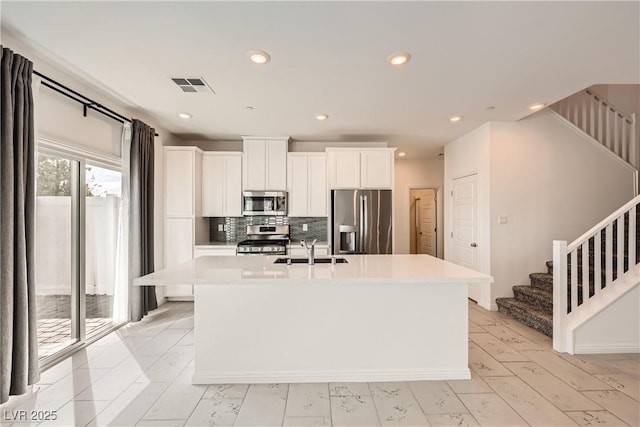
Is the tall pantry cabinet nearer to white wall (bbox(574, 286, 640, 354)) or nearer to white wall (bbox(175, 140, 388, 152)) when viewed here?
white wall (bbox(175, 140, 388, 152))

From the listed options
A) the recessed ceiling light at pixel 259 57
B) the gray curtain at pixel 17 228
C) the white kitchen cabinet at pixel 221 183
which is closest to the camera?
the gray curtain at pixel 17 228

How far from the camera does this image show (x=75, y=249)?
3.13m

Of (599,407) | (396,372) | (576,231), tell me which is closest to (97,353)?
(396,372)

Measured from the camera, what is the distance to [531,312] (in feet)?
11.9

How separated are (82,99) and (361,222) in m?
3.74

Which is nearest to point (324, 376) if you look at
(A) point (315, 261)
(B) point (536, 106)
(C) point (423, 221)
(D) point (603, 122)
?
(A) point (315, 261)

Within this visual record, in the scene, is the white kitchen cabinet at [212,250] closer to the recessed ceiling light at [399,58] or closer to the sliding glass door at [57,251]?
the sliding glass door at [57,251]

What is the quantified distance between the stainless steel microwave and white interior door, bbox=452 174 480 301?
2938 mm

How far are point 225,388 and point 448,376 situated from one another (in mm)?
1784

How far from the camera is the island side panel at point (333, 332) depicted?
2461mm

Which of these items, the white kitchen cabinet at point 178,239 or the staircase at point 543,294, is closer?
the staircase at point 543,294

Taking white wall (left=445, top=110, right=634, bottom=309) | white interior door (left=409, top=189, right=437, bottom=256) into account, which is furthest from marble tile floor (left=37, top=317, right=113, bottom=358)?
white interior door (left=409, top=189, right=437, bottom=256)

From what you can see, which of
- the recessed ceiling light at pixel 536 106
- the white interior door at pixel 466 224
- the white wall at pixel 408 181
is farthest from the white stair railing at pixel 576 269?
the white wall at pixel 408 181

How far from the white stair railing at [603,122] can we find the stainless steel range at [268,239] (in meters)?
4.43
